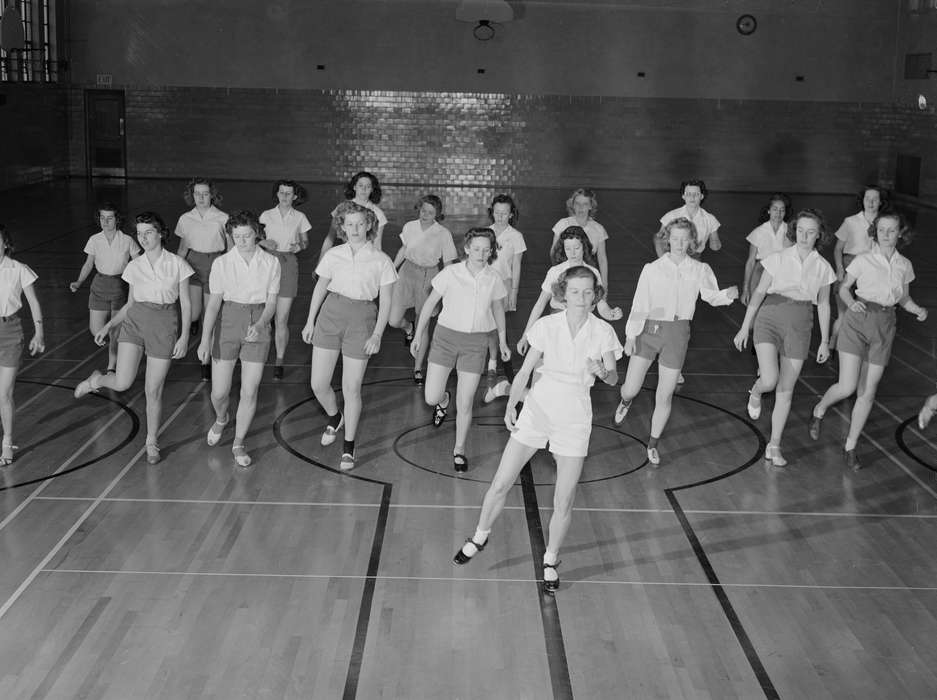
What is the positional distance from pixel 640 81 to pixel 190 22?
10.3 metres

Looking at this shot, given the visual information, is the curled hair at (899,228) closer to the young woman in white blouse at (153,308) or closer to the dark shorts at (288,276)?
the dark shorts at (288,276)

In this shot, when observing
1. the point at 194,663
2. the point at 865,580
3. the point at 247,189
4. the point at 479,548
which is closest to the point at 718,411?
the point at 865,580

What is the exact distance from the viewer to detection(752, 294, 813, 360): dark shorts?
7758 millimetres

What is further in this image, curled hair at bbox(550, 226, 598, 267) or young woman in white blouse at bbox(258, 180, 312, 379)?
young woman in white blouse at bbox(258, 180, 312, 379)

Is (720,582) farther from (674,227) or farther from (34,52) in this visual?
(34,52)

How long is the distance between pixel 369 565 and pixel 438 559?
0.40 meters

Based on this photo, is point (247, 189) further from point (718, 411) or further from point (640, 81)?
point (718, 411)

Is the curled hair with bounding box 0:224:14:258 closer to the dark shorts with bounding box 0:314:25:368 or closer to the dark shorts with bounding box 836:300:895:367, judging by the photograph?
the dark shorts with bounding box 0:314:25:368

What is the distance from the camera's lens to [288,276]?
972 centimetres

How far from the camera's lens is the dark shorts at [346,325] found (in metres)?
7.50

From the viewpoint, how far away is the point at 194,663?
5.23 meters

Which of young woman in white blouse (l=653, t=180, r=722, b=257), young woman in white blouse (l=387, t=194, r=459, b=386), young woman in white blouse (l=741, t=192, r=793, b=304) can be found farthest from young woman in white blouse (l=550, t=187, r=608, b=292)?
young woman in white blouse (l=741, t=192, r=793, b=304)

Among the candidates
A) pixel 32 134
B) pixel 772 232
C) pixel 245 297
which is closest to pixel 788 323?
pixel 772 232

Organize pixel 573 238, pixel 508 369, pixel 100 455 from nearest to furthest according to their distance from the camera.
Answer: pixel 573 238 → pixel 100 455 → pixel 508 369
